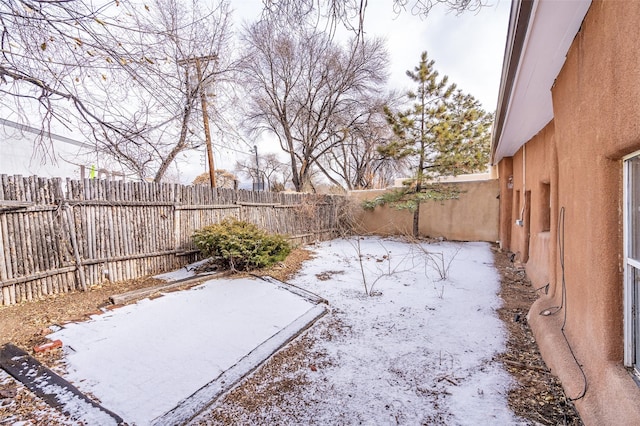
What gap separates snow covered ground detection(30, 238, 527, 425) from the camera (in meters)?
2.12

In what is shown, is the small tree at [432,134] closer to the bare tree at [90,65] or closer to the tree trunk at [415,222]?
the tree trunk at [415,222]

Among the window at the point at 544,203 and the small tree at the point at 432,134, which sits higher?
the small tree at the point at 432,134

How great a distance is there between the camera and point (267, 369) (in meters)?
2.66

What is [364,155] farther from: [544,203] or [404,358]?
[404,358]

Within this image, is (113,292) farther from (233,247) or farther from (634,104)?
(634,104)

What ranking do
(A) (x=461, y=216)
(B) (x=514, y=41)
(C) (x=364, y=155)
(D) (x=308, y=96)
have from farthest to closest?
(C) (x=364, y=155) → (D) (x=308, y=96) → (A) (x=461, y=216) → (B) (x=514, y=41)

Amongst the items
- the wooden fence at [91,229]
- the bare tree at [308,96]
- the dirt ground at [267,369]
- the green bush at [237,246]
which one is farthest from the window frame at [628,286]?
the bare tree at [308,96]

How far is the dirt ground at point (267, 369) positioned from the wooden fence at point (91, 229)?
1.04ft

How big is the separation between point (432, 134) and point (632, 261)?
340 inches

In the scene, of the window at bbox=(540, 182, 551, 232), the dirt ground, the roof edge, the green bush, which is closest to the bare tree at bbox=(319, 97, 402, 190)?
the window at bbox=(540, 182, 551, 232)

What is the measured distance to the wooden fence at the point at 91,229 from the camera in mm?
3652

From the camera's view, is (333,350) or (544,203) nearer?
(333,350)

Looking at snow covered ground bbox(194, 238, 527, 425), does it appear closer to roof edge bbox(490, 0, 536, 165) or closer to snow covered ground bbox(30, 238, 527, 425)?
snow covered ground bbox(30, 238, 527, 425)

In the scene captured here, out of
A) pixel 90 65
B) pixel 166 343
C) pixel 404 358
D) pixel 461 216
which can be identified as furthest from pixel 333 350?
pixel 461 216
